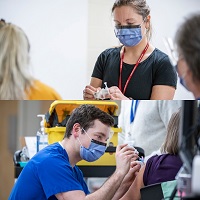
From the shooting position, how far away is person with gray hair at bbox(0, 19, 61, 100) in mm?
3075

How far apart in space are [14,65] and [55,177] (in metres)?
0.84

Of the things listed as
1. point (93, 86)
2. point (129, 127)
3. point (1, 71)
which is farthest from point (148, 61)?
point (1, 71)

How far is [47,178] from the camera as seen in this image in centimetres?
254

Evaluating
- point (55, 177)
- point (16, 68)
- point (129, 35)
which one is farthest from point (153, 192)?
point (16, 68)

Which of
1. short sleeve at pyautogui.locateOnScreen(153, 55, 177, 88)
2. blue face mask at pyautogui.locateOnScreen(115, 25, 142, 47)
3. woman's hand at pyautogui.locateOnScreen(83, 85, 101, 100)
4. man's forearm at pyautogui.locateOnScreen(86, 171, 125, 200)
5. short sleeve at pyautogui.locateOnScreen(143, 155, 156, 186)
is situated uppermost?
blue face mask at pyautogui.locateOnScreen(115, 25, 142, 47)

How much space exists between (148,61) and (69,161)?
2.57 ft

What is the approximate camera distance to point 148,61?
10.2 ft

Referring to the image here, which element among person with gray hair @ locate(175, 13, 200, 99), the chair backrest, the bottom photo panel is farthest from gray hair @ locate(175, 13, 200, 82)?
the chair backrest

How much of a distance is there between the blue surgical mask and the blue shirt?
0.54ft

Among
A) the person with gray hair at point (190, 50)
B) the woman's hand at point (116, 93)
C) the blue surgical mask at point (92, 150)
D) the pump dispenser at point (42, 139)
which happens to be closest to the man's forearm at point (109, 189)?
the blue surgical mask at point (92, 150)

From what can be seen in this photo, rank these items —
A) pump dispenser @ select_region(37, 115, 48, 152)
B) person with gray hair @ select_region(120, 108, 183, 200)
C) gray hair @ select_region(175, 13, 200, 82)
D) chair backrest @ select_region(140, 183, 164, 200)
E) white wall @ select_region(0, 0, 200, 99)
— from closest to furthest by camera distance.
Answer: gray hair @ select_region(175, 13, 200, 82) → chair backrest @ select_region(140, 183, 164, 200) → person with gray hair @ select_region(120, 108, 183, 200) → white wall @ select_region(0, 0, 200, 99) → pump dispenser @ select_region(37, 115, 48, 152)

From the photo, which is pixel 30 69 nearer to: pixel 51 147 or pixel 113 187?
pixel 51 147

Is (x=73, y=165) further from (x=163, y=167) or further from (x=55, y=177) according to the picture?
(x=163, y=167)

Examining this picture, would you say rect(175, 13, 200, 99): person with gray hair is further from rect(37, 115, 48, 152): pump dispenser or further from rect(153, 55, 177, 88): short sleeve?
rect(37, 115, 48, 152): pump dispenser
